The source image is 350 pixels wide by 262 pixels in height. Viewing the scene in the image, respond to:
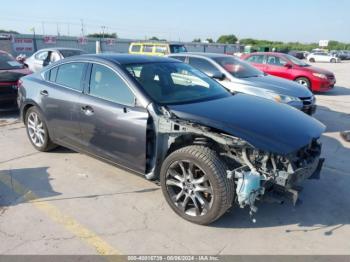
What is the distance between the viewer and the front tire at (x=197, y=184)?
10.6ft

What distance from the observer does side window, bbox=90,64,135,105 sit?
4000 millimetres

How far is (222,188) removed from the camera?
322cm

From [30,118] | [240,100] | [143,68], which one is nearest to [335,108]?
[240,100]

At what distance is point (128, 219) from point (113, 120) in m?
1.17

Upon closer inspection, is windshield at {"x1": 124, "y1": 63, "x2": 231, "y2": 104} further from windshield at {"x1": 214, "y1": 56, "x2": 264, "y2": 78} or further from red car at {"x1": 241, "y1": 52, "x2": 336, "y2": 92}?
red car at {"x1": 241, "y1": 52, "x2": 336, "y2": 92}

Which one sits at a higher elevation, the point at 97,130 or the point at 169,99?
the point at 169,99

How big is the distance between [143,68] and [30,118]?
2.37 m

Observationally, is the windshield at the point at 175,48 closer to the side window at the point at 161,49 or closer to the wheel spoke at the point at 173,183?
the side window at the point at 161,49

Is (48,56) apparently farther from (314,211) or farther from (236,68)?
(314,211)

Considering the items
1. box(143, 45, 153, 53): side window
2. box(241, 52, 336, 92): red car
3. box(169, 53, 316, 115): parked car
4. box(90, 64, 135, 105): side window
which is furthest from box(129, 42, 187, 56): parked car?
box(90, 64, 135, 105): side window

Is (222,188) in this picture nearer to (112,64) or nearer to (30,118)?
(112,64)

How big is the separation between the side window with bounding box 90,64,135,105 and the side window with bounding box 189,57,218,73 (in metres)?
4.34

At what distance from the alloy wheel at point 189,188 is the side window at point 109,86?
981mm

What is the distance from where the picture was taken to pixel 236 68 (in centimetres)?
848
